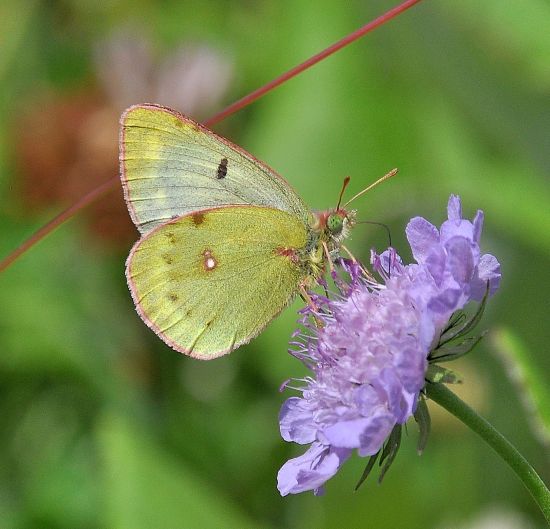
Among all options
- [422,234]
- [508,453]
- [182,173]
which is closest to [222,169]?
[182,173]

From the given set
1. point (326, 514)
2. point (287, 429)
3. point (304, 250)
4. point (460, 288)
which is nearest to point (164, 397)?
point (326, 514)

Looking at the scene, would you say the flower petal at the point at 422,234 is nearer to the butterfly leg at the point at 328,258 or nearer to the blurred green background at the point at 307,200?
the butterfly leg at the point at 328,258

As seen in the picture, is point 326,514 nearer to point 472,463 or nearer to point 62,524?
point 472,463

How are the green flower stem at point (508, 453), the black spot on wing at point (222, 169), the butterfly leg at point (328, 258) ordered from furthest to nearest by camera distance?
the black spot on wing at point (222, 169)
the butterfly leg at point (328, 258)
the green flower stem at point (508, 453)

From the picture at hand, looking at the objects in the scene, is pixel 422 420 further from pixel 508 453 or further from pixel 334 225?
pixel 334 225

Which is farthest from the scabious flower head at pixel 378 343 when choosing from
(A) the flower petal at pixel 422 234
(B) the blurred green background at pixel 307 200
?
(B) the blurred green background at pixel 307 200

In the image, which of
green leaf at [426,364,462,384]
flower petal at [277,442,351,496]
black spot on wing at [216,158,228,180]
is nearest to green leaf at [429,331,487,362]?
green leaf at [426,364,462,384]
